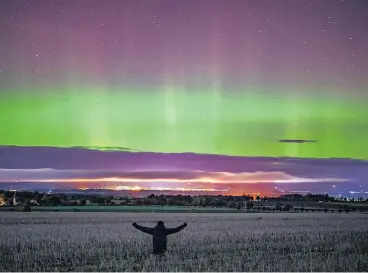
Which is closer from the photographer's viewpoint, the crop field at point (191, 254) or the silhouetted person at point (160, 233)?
the crop field at point (191, 254)

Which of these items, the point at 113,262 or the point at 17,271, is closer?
the point at 17,271

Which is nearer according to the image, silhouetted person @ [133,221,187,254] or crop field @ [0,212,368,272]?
crop field @ [0,212,368,272]

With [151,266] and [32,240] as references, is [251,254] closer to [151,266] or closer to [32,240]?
[151,266]

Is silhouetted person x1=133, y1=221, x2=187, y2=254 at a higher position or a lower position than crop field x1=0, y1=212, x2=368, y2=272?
higher

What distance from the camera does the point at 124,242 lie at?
28.0 m

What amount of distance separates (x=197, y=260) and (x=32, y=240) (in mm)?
11784

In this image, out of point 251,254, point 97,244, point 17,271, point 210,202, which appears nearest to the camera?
point 17,271

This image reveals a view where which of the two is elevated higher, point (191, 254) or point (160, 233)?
point (160, 233)

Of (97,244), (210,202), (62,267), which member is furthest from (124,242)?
(210,202)

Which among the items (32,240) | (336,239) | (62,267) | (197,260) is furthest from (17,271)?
(336,239)

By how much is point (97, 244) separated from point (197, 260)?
7.18 meters

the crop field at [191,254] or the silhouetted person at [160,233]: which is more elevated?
the silhouetted person at [160,233]

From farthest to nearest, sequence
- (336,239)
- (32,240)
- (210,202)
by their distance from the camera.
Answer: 1. (210,202)
2. (336,239)
3. (32,240)

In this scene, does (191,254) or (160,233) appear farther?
(191,254)
